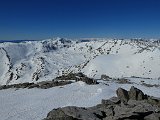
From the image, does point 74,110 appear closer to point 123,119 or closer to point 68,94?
point 123,119

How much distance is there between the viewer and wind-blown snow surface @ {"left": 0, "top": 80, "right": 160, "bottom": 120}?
114 ft

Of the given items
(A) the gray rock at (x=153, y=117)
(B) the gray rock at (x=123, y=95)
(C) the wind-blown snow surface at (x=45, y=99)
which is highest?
(B) the gray rock at (x=123, y=95)

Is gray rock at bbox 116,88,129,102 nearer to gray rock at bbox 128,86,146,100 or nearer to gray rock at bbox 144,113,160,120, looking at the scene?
gray rock at bbox 128,86,146,100

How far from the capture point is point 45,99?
43.4m

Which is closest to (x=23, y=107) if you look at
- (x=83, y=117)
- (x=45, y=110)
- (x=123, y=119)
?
(x=45, y=110)

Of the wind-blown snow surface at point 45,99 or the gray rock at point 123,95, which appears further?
the wind-blown snow surface at point 45,99

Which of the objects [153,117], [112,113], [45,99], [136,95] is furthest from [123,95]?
[45,99]

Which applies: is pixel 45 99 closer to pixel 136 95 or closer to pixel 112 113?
pixel 136 95

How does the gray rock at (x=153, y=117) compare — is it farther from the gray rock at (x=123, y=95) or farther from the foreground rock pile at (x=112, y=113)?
the gray rock at (x=123, y=95)

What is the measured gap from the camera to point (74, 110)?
82.4ft

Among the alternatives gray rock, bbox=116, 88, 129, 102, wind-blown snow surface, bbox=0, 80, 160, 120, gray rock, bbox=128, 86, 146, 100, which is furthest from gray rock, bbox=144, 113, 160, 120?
wind-blown snow surface, bbox=0, 80, 160, 120

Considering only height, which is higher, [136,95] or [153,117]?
[136,95]

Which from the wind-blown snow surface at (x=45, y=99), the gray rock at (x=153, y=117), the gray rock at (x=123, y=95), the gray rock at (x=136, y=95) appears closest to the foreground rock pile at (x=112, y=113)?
the gray rock at (x=153, y=117)

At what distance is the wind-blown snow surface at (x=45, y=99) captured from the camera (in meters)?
34.8
